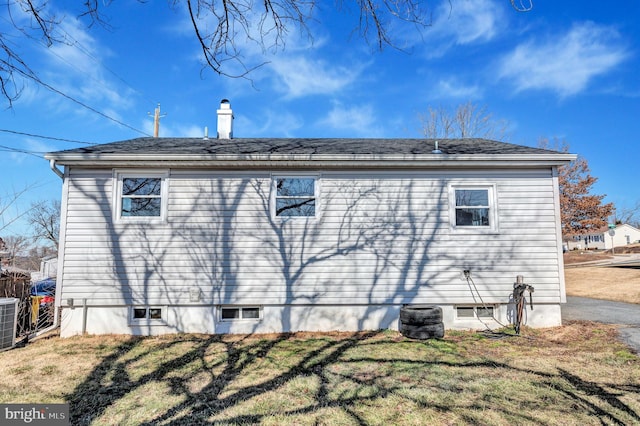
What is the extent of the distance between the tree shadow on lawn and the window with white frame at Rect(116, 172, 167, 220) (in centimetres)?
253

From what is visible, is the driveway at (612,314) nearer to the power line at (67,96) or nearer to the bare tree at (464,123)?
the power line at (67,96)

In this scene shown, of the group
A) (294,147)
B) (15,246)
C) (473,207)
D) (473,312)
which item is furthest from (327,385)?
(15,246)

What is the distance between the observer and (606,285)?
13789mm

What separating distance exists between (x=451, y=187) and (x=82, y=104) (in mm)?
10120

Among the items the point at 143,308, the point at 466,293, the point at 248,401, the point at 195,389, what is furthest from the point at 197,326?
the point at 466,293

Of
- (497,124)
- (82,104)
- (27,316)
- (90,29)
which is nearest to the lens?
(90,29)

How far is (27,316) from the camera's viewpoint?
24.2 ft

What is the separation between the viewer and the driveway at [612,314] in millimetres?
6102

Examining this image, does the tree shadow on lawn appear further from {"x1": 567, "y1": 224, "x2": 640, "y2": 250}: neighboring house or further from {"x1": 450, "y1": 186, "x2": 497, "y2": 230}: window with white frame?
{"x1": 567, "y1": 224, "x2": 640, "y2": 250}: neighboring house

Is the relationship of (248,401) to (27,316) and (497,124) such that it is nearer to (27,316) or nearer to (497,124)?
(27,316)

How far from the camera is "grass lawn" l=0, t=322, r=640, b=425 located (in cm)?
341

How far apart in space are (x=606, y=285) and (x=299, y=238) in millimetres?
13924

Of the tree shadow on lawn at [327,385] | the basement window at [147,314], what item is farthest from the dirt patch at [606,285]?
the basement window at [147,314]

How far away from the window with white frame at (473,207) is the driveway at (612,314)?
285cm
